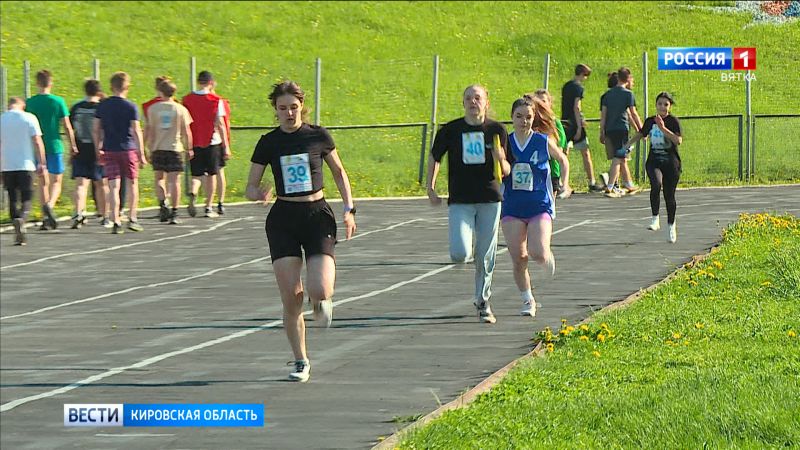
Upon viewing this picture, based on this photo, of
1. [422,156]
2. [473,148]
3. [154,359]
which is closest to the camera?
[154,359]

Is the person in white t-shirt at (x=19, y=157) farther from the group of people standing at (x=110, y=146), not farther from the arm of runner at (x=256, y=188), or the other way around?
the arm of runner at (x=256, y=188)

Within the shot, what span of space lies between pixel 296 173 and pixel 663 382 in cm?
267

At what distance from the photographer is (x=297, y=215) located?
35.4ft

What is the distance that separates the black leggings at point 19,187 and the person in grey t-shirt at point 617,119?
9.74 meters

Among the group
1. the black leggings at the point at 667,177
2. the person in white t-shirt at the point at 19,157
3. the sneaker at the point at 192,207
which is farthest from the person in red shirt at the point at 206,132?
the black leggings at the point at 667,177

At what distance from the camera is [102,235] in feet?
70.7

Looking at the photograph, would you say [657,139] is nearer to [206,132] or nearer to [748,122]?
[206,132]

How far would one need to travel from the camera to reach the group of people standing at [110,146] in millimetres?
20484

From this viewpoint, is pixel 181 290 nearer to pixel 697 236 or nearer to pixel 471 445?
pixel 697 236

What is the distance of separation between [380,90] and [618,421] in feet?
133

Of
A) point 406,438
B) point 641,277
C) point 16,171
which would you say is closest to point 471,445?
point 406,438

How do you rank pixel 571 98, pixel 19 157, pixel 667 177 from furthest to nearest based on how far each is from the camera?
pixel 571 98 < pixel 19 157 < pixel 667 177
